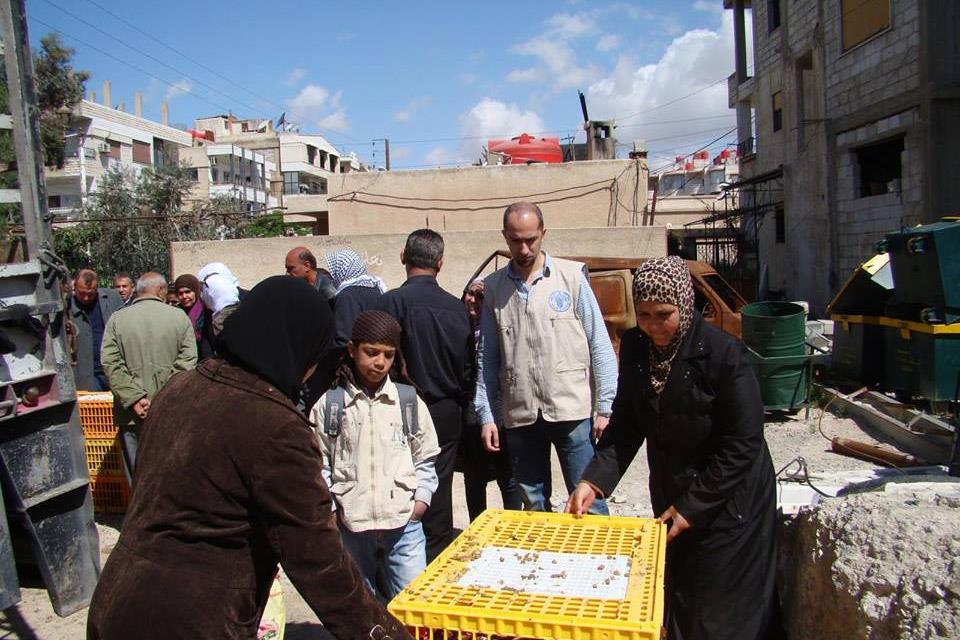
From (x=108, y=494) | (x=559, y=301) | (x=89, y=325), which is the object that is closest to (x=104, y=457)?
(x=108, y=494)

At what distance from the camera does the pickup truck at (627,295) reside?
8188mm

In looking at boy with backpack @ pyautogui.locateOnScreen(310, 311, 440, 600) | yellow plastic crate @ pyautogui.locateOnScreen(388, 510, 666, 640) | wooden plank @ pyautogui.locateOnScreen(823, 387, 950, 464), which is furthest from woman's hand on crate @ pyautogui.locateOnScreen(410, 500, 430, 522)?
wooden plank @ pyautogui.locateOnScreen(823, 387, 950, 464)

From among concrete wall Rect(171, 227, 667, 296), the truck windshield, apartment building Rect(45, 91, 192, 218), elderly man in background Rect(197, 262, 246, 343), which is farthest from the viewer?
apartment building Rect(45, 91, 192, 218)

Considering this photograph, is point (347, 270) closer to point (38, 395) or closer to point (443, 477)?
point (443, 477)

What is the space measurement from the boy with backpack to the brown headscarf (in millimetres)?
1098

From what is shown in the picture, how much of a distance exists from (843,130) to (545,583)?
690 inches

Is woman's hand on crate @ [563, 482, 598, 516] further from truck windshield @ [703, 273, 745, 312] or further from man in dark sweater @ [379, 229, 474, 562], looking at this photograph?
truck windshield @ [703, 273, 745, 312]

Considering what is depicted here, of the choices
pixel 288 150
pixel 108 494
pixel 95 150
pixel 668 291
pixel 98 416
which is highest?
pixel 288 150

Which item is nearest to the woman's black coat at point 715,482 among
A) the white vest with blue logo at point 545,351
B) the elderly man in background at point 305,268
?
the white vest with blue logo at point 545,351

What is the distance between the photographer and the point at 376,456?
9.71 feet

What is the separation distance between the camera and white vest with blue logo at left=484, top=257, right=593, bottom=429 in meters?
3.59

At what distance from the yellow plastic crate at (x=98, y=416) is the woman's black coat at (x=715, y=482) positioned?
4.66m

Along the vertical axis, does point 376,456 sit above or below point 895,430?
above

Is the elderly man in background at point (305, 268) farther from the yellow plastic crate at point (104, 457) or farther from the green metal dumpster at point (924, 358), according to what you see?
the green metal dumpster at point (924, 358)
